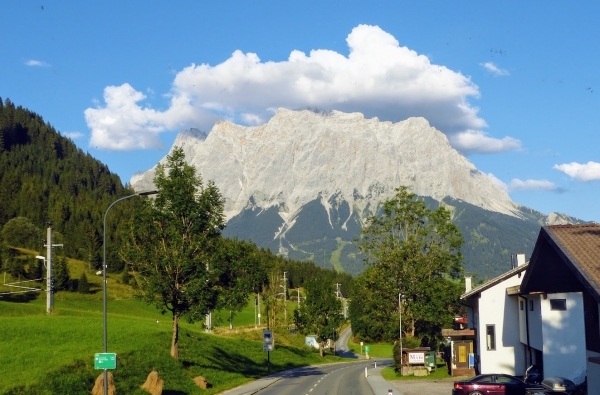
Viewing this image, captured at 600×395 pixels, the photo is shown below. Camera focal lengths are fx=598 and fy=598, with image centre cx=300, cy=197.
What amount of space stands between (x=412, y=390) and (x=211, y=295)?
49.0ft

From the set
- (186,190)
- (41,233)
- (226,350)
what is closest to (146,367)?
(186,190)

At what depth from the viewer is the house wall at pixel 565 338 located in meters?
30.6

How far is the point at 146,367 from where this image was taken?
124 feet

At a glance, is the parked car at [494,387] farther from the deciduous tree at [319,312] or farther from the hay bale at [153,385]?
the deciduous tree at [319,312]

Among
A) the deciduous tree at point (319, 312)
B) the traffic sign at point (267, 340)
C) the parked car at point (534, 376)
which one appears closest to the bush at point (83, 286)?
the deciduous tree at point (319, 312)

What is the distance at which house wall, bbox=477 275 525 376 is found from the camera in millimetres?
44812

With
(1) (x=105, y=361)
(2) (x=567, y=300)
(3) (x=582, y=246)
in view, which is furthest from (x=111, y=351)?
(3) (x=582, y=246)

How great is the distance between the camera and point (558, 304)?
3225 cm

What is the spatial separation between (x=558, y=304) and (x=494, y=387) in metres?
5.65

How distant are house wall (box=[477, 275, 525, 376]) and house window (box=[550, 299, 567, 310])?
39.6ft

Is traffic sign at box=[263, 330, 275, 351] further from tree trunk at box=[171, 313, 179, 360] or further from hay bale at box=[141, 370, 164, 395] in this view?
hay bale at box=[141, 370, 164, 395]

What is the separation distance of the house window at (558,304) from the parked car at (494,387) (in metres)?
4.37

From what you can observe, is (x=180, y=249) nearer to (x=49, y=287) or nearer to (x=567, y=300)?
(x=49, y=287)

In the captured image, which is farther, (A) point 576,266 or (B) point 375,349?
(B) point 375,349
